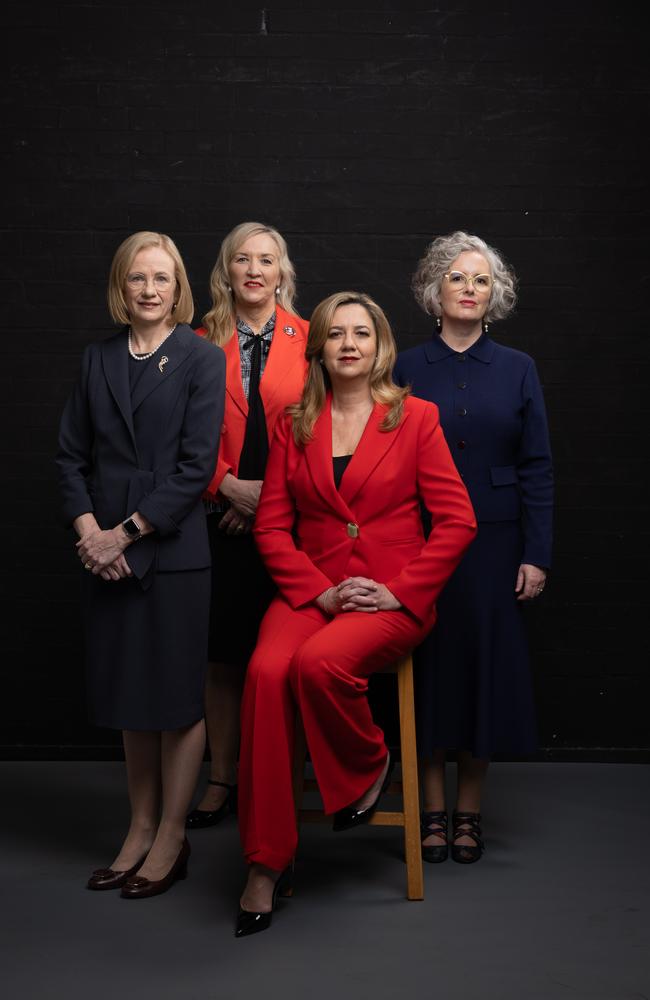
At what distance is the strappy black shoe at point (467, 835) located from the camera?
3.51 metres

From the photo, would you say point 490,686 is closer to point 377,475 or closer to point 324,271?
point 377,475

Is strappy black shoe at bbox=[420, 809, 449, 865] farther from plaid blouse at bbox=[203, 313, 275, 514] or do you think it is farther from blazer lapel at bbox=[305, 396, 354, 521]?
plaid blouse at bbox=[203, 313, 275, 514]

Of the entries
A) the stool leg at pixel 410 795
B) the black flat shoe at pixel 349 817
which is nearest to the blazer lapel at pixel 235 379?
the stool leg at pixel 410 795

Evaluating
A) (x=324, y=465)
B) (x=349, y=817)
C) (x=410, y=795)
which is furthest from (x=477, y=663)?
(x=324, y=465)

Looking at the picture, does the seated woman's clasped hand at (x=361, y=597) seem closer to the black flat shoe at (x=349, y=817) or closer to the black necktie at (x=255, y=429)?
the black flat shoe at (x=349, y=817)

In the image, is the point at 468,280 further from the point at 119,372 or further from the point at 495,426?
the point at 119,372

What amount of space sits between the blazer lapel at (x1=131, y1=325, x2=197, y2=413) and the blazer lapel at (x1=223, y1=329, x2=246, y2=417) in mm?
363

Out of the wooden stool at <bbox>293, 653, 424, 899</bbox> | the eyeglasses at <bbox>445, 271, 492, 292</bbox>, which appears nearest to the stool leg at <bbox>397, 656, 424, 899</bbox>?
the wooden stool at <bbox>293, 653, 424, 899</bbox>

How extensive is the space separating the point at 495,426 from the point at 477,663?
0.68m

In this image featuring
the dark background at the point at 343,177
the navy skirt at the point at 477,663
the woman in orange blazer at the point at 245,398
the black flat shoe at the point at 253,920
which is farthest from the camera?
the dark background at the point at 343,177

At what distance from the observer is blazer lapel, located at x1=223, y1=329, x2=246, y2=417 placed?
3.68 metres

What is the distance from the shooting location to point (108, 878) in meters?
3.31

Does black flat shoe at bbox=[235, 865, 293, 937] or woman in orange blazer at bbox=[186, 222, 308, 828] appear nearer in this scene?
black flat shoe at bbox=[235, 865, 293, 937]

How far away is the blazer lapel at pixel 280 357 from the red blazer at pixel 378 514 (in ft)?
1.25
